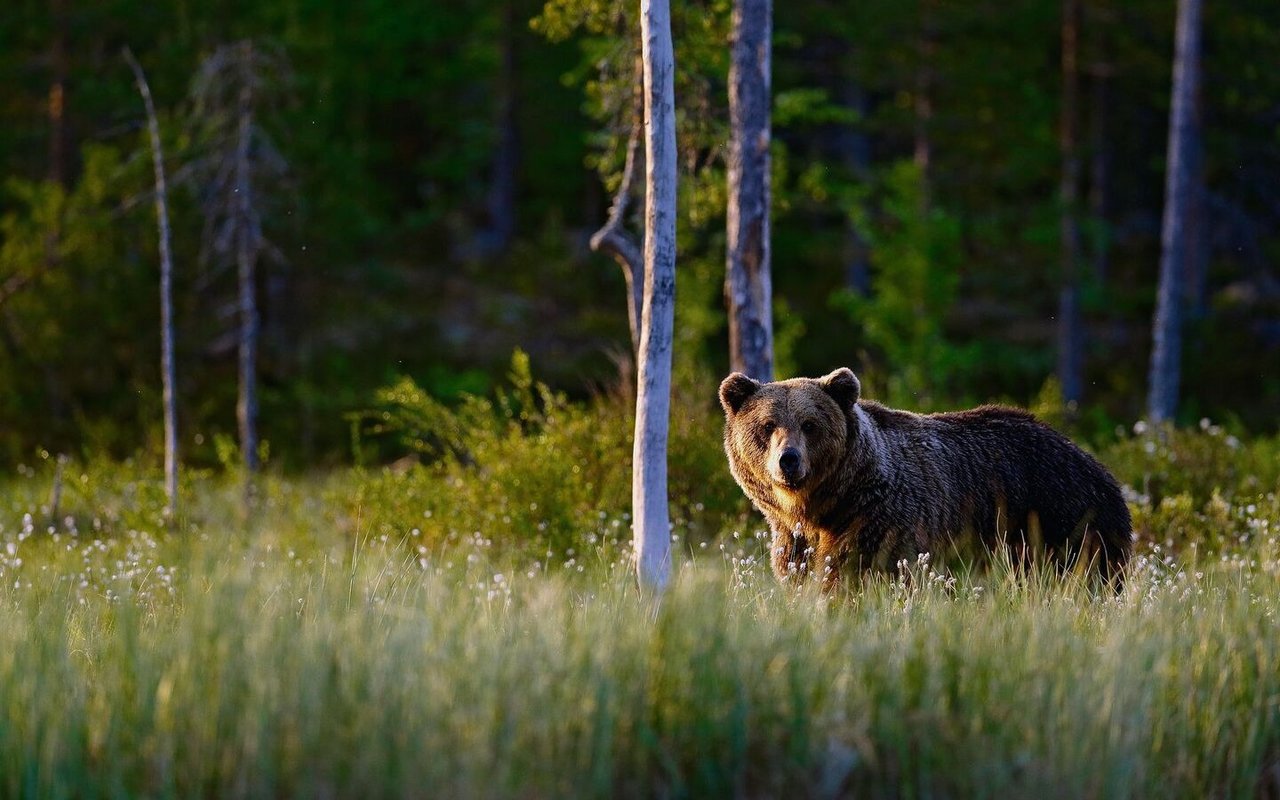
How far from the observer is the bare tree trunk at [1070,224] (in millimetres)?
25375

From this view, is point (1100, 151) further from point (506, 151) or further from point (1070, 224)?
point (506, 151)

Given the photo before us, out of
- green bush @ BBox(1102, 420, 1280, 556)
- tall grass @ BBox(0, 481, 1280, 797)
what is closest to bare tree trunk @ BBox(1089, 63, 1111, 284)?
green bush @ BBox(1102, 420, 1280, 556)

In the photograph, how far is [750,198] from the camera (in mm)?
12055

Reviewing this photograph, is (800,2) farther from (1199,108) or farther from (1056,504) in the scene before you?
(1056,504)

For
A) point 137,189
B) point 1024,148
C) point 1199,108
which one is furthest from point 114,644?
point 1199,108

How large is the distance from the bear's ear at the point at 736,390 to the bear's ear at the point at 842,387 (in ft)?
1.29

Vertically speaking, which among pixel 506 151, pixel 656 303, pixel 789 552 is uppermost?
pixel 506 151

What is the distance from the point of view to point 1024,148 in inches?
1036

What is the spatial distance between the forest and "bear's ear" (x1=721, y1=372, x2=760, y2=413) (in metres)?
0.05

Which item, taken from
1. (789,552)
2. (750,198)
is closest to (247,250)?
(750,198)

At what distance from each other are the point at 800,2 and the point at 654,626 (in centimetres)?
2371

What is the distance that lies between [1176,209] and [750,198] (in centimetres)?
1151

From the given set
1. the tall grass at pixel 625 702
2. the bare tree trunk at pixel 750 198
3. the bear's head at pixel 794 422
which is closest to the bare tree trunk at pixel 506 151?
the bare tree trunk at pixel 750 198

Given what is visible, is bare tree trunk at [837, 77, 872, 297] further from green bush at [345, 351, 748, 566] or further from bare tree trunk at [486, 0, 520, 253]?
green bush at [345, 351, 748, 566]
